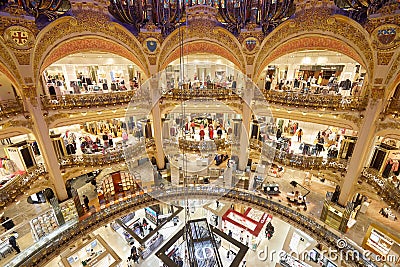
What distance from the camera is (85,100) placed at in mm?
8586

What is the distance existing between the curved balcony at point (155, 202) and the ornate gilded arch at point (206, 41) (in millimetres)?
6487

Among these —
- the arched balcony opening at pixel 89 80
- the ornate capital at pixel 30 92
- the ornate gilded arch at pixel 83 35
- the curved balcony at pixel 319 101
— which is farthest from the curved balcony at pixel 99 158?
the curved balcony at pixel 319 101

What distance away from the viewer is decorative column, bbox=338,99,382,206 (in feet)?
23.0

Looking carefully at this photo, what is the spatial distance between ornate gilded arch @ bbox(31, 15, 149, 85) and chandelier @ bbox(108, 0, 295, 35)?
2.02 ft

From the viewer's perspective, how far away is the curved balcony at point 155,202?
291 inches

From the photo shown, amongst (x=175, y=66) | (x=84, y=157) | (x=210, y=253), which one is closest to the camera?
(x=210, y=253)

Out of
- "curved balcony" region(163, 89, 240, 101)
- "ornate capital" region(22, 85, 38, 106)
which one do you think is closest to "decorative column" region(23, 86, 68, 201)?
"ornate capital" region(22, 85, 38, 106)

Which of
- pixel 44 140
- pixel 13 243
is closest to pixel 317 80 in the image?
pixel 44 140

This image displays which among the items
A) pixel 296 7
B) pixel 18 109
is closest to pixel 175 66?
pixel 296 7

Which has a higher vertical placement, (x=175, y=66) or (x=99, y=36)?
(x=99, y=36)

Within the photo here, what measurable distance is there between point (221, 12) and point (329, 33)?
4.59 metres

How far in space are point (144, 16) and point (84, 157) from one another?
711cm

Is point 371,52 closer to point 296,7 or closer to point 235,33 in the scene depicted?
point 296,7

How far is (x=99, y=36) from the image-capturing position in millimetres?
8320
